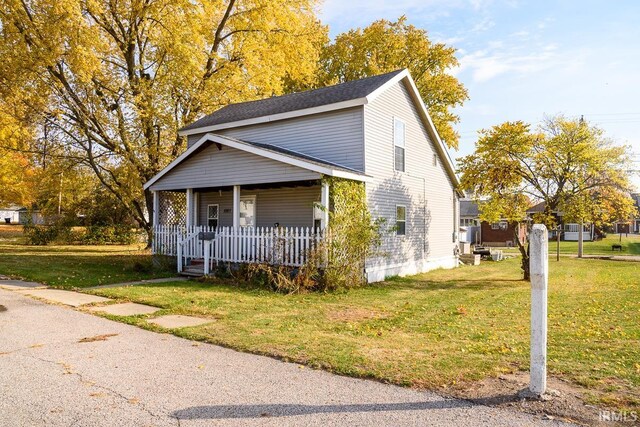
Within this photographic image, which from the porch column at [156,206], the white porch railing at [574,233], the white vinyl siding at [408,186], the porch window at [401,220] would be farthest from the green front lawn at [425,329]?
the white porch railing at [574,233]

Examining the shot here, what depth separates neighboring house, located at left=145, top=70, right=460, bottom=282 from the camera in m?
13.4

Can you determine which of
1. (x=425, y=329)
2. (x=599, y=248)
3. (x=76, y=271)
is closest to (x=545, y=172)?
(x=425, y=329)

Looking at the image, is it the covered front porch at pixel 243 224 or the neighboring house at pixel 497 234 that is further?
the neighboring house at pixel 497 234

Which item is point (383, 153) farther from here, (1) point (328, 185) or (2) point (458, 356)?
(2) point (458, 356)

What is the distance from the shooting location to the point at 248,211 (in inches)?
691

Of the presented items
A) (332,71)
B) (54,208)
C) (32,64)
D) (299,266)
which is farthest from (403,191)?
(54,208)

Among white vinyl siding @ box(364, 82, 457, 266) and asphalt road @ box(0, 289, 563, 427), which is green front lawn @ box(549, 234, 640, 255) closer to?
white vinyl siding @ box(364, 82, 457, 266)

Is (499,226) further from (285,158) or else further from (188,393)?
(188,393)

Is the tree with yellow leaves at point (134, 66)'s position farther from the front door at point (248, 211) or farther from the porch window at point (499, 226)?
the porch window at point (499, 226)

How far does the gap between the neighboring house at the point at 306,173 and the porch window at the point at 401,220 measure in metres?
0.04

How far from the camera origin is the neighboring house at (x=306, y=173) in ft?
44.1

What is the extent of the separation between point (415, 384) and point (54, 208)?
37406mm

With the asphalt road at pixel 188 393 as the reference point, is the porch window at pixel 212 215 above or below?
above

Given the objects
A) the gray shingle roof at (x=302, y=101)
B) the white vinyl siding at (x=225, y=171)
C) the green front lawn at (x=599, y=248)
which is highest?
the gray shingle roof at (x=302, y=101)
